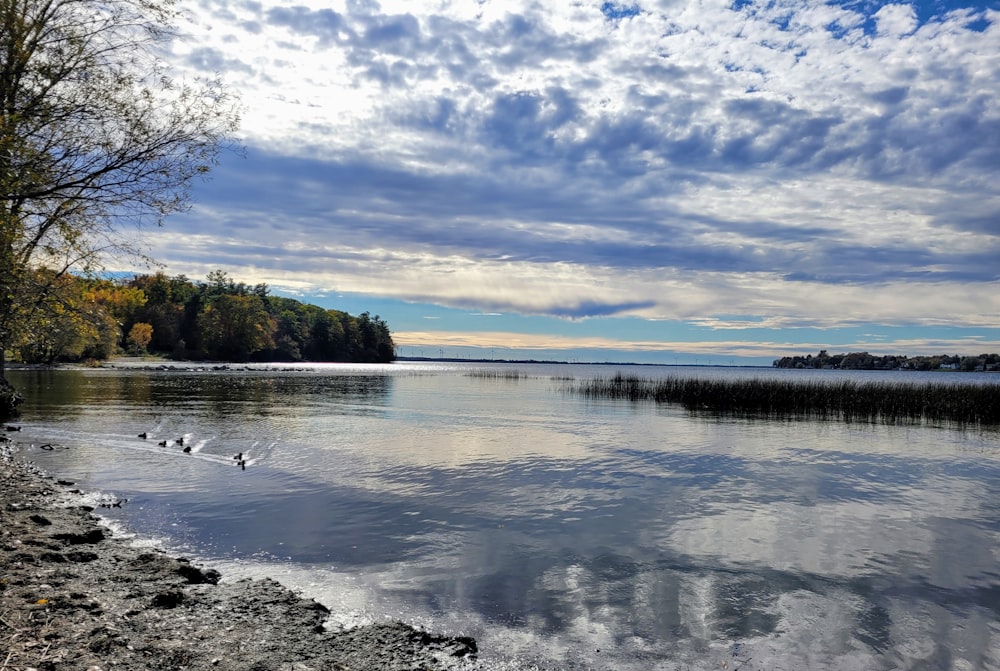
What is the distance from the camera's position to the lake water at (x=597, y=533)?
8438 mm

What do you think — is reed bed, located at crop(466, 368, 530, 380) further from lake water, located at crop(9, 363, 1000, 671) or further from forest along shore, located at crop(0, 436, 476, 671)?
forest along shore, located at crop(0, 436, 476, 671)

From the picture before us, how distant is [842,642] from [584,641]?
372cm

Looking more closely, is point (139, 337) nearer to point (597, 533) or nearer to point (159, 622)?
point (597, 533)

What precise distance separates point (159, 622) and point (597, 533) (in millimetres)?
8894

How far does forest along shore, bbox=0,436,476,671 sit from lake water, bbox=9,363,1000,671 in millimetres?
746

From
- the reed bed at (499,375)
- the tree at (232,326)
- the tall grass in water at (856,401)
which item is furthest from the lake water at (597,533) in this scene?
the tree at (232,326)

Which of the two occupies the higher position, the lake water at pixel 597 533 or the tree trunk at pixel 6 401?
the tree trunk at pixel 6 401

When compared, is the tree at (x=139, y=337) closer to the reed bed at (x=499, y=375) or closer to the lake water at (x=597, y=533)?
the reed bed at (x=499, y=375)

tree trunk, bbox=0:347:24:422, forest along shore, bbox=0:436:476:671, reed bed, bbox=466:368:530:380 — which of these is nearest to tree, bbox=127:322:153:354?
reed bed, bbox=466:368:530:380

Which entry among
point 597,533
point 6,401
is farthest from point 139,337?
point 597,533

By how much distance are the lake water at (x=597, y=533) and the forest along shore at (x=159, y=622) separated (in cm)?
75

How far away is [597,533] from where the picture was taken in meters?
13.4

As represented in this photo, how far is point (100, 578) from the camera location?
8492 mm

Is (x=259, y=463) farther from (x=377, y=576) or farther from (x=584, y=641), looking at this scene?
(x=584, y=641)
